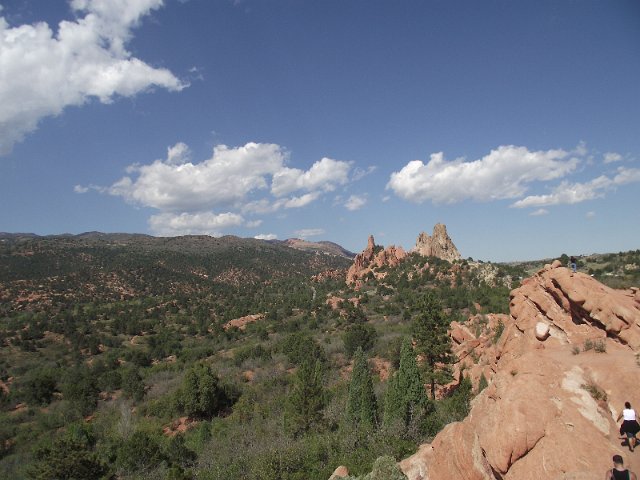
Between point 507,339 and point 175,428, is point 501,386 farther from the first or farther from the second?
point 175,428

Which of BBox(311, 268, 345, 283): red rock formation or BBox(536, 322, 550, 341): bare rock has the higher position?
BBox(536, 322, 550, 341): bare rock

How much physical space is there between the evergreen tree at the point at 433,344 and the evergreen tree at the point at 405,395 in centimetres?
530

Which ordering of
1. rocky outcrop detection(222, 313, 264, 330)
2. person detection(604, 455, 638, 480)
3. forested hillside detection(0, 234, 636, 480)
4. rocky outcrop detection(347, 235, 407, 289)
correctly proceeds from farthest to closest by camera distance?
rocky outcrop detection(347, 235, 407, 289)
rocky outcrop detection(222, 313, 264, 330)
forested hillside detection(0, 234, 636, 480)
person detection(604, 455, 638, 480)

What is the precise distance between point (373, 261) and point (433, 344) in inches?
2998

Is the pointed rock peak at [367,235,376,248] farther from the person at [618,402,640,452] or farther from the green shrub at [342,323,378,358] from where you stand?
the person at [618,402,640,452]

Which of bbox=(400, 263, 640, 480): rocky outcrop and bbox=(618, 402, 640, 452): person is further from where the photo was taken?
bbox=(400, 263, 640, 480): rocky outcrop

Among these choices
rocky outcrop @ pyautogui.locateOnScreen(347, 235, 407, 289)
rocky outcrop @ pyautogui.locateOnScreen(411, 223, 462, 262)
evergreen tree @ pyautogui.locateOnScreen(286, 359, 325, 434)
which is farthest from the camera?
rocky outcrop @ pyautogui.locateOnScreen(347, 235, 407, 289)

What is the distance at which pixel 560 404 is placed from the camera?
11.0 metres

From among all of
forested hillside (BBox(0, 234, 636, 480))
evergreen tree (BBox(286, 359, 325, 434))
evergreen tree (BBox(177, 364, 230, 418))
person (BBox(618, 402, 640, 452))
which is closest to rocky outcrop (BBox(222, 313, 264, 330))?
forested hillside (BBox(0, 234, 636, 480))

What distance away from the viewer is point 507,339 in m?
21.3

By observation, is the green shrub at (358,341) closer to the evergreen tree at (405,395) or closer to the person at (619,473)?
the evergreen tree at (405,395)

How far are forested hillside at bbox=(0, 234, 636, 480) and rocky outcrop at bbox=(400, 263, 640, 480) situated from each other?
754cm

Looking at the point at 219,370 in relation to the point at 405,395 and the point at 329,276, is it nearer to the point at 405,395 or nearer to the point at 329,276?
the point at 405,395

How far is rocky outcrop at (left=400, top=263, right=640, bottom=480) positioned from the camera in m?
10.0
